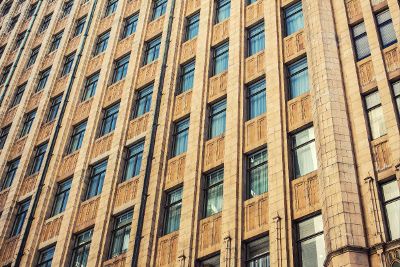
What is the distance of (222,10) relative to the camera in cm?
3200

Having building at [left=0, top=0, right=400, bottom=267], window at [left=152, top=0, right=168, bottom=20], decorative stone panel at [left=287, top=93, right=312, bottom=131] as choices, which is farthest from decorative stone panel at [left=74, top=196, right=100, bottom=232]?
window at [left=152, top=0, right=168, bottom=20]

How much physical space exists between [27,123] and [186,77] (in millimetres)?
12675

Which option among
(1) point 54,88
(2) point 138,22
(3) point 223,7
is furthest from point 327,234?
(1) point 54,88

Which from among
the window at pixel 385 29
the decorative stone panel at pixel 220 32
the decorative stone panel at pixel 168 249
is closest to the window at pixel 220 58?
the decorative stone panel at pixel 220 32

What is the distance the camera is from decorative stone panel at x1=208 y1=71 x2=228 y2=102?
27.6 metres

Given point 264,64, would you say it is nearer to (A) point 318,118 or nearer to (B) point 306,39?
(B) point 306,39

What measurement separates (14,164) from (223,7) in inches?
580

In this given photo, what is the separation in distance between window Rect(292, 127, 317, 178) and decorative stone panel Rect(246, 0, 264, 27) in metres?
7.93

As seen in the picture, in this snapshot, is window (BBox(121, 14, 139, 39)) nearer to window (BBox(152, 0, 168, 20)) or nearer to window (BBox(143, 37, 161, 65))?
window (BBox(152, 0, 168, 20))

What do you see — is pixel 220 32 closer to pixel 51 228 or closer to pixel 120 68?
pixel 120 68

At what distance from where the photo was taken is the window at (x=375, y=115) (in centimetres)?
2075

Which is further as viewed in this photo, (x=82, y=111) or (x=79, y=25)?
(x=79, y=25)

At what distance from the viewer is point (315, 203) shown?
20.7m

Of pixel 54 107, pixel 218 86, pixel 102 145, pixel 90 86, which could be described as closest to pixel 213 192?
pixel 218 86
